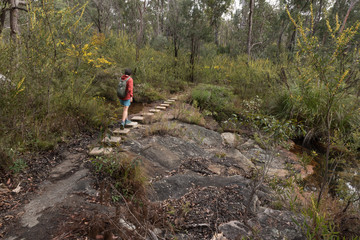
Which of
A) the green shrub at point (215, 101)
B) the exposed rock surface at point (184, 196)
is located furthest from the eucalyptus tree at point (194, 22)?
the exposed rock surface at point (184, 196)

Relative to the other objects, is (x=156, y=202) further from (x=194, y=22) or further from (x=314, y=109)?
(x=194, y=22)

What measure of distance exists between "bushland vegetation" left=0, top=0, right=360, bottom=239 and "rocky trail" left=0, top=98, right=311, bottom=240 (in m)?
0.44

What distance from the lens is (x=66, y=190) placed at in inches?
95.8

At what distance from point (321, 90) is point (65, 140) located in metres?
6.41

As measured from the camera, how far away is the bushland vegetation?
2.35 meters

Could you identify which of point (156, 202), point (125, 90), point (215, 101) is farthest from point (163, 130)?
point (215, 101)

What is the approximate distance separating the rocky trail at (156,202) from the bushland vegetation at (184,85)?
1.43 feet

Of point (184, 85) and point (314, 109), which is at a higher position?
point (184, 85)

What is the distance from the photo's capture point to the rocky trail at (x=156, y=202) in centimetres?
182

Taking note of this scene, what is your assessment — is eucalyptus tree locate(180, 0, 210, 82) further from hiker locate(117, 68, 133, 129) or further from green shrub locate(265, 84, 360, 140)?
hiker locate(117, 68, 133, 129)

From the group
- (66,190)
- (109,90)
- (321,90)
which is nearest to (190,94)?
(109,90)

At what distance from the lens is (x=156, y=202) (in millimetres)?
2537

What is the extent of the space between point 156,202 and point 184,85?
23.5 ft

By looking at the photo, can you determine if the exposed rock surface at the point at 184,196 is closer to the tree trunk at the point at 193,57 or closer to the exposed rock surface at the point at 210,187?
the exposed rock surface at the point at 210,187
